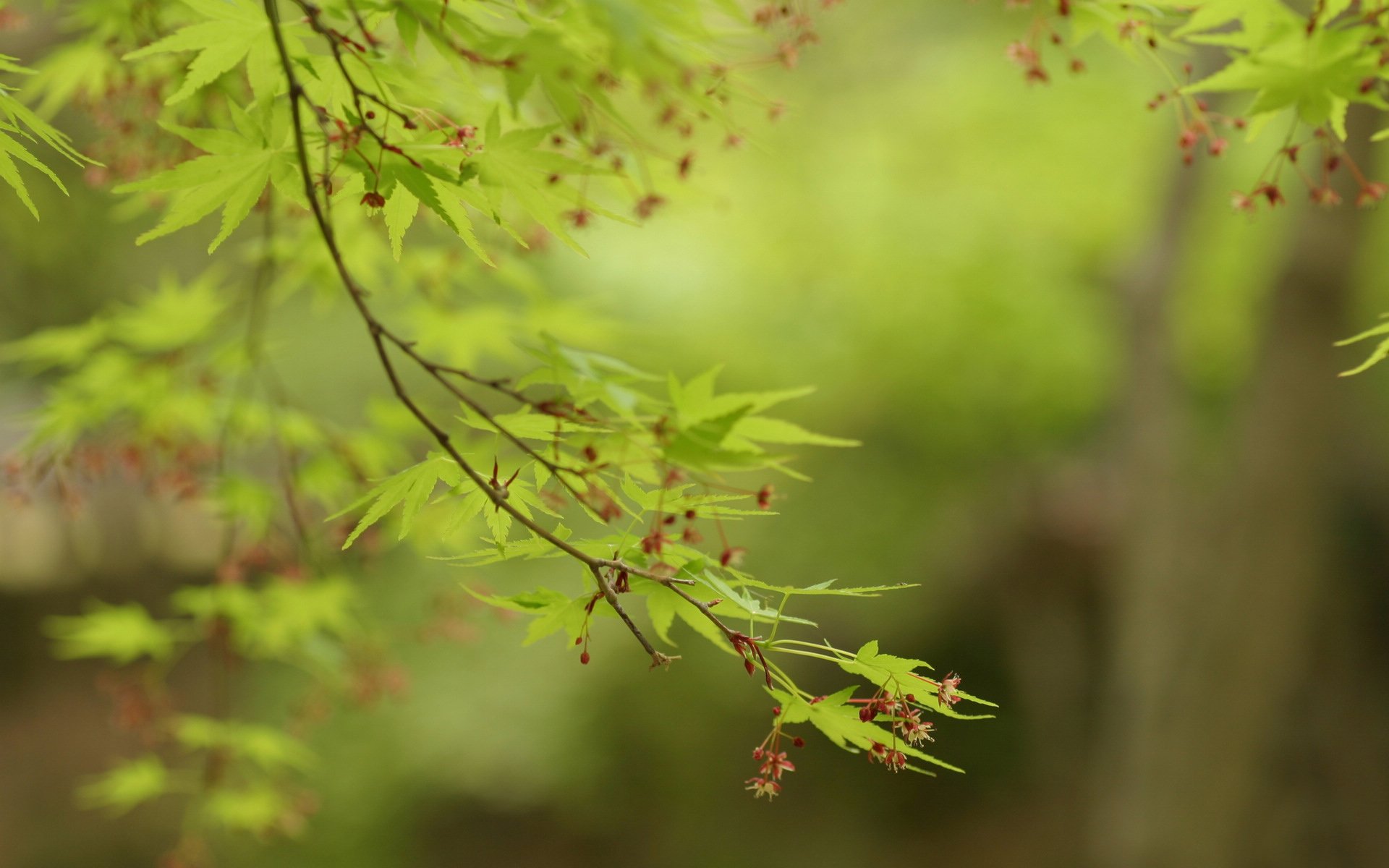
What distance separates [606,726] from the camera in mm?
5059

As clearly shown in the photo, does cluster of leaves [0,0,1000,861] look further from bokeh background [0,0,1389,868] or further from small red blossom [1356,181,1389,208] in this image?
bokeh background [0,0,1389,868]

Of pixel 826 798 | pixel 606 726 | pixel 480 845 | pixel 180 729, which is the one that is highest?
pixel 180 729

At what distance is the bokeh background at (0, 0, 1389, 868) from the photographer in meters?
→ 4.44

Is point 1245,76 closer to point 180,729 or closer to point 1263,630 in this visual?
point 180,729

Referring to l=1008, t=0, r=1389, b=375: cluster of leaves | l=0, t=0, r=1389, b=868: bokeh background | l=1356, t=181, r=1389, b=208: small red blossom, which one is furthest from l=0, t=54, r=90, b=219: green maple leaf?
l=0, t=0, r=1389, b=868: bokeh background

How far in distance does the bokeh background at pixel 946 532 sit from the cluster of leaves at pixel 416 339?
6.69 feet

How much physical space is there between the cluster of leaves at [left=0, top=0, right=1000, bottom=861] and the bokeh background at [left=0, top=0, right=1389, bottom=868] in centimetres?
204

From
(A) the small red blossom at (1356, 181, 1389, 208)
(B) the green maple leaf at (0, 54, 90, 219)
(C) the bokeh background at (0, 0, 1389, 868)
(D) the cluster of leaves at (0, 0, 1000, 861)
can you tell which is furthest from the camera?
(C) the bokeh background at (0, 0, 1389, 868)

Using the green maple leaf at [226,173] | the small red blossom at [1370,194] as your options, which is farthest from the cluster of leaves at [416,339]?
the small red blossom at [1370,194]

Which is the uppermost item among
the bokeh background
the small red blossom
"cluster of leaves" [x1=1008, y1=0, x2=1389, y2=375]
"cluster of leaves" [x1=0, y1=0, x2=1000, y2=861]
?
"cluster of leaves" [x1=1008, y1=0, x2=1389, y2=375]

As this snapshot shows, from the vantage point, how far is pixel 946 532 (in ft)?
16.3

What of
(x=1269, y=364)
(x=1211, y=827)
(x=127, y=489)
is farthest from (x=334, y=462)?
(x=127, y=489)

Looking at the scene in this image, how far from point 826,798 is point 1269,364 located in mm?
3015

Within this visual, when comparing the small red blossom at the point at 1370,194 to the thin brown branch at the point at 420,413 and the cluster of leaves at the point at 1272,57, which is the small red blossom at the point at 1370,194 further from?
the thin brown branch at the point at 420,413
